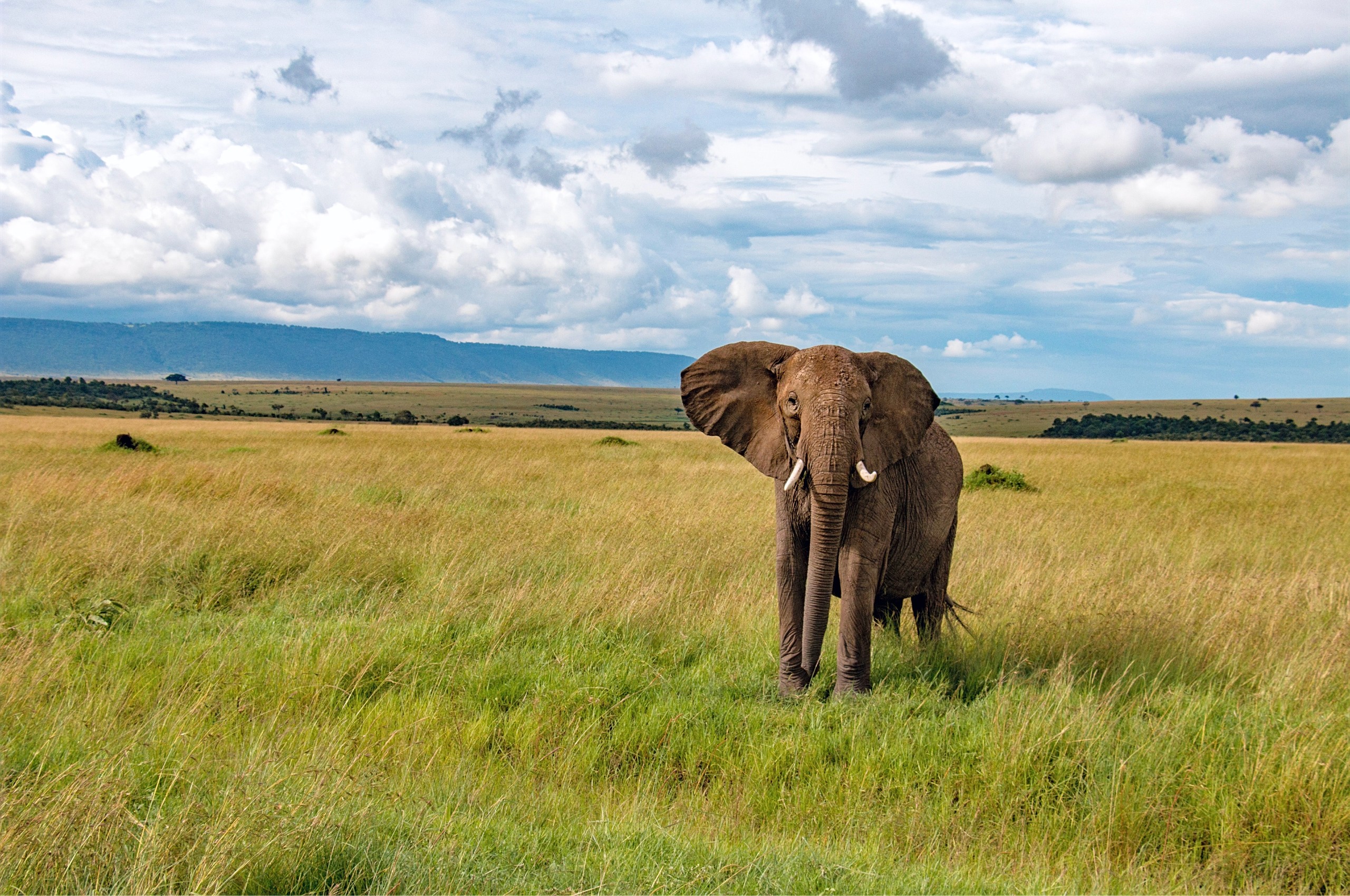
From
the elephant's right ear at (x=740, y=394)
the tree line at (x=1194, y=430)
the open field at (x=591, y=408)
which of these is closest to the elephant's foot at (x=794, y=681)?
the elephant's right ear at (x=740, y=394)

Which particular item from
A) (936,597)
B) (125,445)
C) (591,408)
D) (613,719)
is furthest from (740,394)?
(591,408)

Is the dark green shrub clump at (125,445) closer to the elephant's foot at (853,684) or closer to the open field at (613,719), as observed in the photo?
the open field at (613,719)

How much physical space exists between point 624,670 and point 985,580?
4723 mm

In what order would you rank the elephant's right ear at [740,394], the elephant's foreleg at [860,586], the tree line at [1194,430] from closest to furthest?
the elephant's foreleg at [860,586], the elephant's right ear at [740,394], the tree line at [1194,430]

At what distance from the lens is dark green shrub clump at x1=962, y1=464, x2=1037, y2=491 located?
1828 centimetres

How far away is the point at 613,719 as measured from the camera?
5.50 metres

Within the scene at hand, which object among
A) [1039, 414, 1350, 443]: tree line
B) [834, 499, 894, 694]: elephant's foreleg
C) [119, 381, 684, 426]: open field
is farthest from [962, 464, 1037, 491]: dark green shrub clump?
[119, 381, 684, 426]: open field

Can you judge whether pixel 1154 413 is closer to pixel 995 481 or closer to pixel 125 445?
pixel 995 481

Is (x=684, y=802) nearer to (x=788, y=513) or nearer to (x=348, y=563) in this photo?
(x=788, y=513)

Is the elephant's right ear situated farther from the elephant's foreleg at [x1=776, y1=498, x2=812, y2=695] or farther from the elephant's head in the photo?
the elephant's foreleg at [x1=776, y1=498, x2=812, y2=695]

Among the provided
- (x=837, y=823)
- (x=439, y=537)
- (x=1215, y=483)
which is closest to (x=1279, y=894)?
(x=837, y=823)

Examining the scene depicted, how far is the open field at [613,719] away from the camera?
365cm

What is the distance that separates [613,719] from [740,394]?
2.24 meters

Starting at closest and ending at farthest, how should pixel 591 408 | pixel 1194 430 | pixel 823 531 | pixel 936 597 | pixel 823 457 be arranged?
1. pixel 823 457
2. pixel 823 531
3. pixel 936 597
4. pixel 1194 430
5. pixel 591 408
